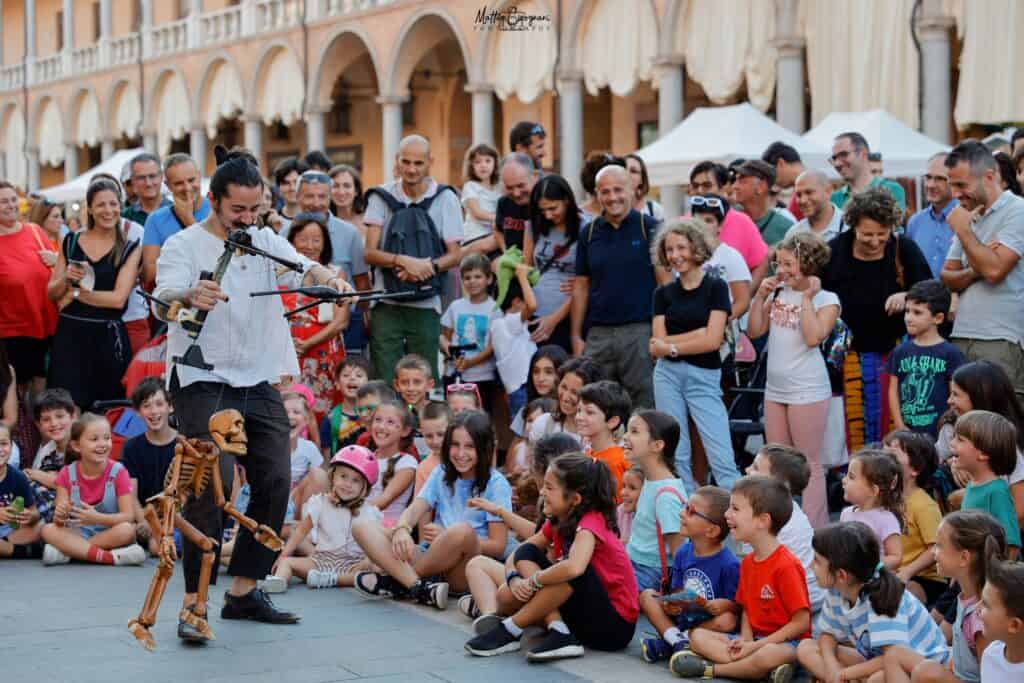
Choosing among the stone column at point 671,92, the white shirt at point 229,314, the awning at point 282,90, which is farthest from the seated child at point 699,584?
the awning at point 282,90

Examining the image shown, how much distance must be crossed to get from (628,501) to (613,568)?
2.58ft

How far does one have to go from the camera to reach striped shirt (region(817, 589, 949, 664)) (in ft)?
17.2

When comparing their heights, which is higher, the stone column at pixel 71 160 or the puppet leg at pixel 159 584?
the stone column at pixel 71 160

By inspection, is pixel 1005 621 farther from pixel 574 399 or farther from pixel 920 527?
pixel 574 399

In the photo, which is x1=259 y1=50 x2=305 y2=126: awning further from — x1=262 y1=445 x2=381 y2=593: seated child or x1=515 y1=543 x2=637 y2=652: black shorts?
x1=515 y1=543 x2=637 y2=652: black shorts

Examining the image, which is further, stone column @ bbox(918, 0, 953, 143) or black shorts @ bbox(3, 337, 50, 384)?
stone column @ bbox(918, 0, 953, 143)

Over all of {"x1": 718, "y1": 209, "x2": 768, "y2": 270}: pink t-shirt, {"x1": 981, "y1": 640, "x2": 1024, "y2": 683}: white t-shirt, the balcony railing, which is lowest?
{"x1": 981, "y1": 640, "x2": 1024, "y2": 683}: white t-shirt

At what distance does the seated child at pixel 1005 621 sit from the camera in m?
4.59

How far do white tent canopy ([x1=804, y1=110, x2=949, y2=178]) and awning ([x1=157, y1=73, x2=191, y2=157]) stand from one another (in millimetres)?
22823

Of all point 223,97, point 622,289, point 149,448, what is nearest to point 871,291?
point 622,289

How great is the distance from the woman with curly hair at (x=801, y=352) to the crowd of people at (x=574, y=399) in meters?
0.02

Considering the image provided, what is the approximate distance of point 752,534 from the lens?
18.9 feet

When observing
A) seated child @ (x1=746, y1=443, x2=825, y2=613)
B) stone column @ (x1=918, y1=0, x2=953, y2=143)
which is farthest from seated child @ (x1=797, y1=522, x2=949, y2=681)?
stone column @ (x1=918, y1=0, x2=953, y2=143)

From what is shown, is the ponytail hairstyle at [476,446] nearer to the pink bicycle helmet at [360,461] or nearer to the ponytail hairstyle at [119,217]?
the pink bicycle helmet at [360,461]
